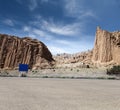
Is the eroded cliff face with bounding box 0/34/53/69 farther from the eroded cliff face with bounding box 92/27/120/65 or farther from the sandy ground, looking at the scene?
the sandy ground

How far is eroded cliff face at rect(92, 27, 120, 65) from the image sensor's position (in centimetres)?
10256

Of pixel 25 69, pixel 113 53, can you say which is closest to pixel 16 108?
pixel 25 69

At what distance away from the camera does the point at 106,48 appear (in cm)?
10900

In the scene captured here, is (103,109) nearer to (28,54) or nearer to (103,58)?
(103,58)

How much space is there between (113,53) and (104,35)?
38.1ft

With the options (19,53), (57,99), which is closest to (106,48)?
(19,53)

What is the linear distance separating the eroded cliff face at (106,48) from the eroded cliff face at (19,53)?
75.3 feet

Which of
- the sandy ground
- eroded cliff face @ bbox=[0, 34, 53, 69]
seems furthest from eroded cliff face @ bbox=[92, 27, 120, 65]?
the sandy ground

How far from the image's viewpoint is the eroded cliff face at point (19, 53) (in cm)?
11725

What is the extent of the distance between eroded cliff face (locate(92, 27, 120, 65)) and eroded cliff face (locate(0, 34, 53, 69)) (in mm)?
22941

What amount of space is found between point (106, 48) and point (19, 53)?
4114 cm

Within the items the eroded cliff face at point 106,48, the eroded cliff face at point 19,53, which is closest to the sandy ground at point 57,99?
the eroded cliff face at point 106,48

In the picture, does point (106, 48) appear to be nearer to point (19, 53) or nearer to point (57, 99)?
point (19, 53)

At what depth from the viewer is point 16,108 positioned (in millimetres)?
9508
